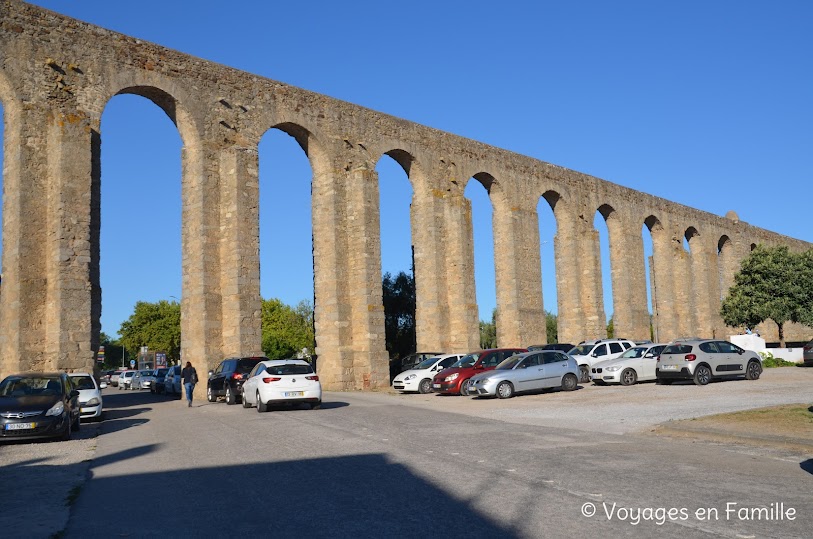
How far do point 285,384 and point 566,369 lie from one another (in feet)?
31.5


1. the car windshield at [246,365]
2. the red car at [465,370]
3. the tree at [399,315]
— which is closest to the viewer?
the car windshield at [246,365]

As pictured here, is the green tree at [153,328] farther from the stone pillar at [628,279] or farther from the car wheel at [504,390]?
the car wheel at [504,390]

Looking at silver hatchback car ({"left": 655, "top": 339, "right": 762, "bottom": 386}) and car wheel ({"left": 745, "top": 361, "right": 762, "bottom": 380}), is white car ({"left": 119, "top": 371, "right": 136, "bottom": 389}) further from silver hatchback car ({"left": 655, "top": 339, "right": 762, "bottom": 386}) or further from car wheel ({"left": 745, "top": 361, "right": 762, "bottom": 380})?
car wheel ({"left": 745, "top": 361, "right": 762, "bottom": 380})

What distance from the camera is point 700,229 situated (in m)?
58.1

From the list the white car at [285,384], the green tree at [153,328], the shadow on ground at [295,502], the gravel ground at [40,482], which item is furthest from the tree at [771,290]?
the green tree at [153,328]

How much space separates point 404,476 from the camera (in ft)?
29.6

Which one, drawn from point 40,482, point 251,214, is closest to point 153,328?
point 251,214

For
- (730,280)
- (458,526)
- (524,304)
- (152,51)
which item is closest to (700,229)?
(730,280)

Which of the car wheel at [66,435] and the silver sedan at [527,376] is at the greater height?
the silver sedan at [527,376]

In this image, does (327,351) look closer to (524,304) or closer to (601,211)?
(524,304)

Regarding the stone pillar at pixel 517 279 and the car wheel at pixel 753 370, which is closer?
the car wheel at pixel 753 370

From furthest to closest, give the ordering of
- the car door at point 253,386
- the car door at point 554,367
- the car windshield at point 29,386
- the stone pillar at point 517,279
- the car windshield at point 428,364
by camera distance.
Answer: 1. the stone pillar at point 517,279
2. the car windshield at point 428,364
3. the car door at point 554,367
4. the car door at point 253,386
5. the car windshield at point 29,386

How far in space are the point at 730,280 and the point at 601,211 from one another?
18.2 m

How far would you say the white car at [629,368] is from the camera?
1033 inches
